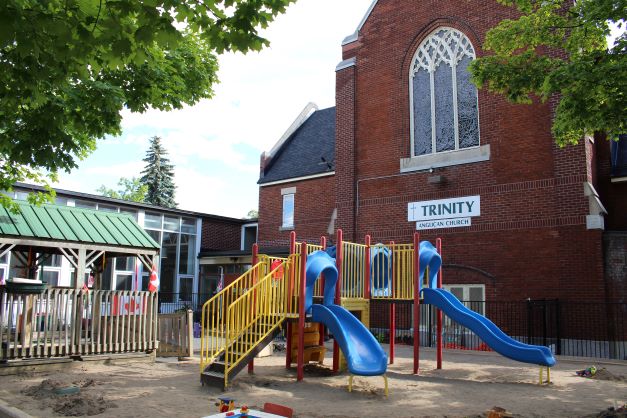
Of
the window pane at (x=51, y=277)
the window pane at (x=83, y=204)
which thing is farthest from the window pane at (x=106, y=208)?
the window pane at (x=51, y=277)

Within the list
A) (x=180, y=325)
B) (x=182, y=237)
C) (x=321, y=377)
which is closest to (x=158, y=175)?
(x=182, y=237)

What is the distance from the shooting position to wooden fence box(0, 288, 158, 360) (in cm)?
1072

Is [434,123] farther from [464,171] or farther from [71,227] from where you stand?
[71,227]

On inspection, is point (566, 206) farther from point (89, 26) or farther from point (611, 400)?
point (89, 26)

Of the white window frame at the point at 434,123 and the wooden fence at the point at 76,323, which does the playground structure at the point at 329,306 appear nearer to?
the wooden fence at the point at 76,323

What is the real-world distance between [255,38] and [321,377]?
733 cm

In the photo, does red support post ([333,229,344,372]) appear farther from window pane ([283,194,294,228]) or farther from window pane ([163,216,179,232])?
window pane ([163,216,179,232])

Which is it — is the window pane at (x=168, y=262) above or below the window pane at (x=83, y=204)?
below

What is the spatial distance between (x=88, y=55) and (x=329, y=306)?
6.49m

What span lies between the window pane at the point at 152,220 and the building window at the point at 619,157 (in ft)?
66.0

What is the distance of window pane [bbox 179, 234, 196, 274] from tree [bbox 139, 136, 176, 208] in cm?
2970

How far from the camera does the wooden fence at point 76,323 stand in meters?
10.7

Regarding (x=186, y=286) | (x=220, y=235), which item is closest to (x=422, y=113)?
(x=220, y=235)

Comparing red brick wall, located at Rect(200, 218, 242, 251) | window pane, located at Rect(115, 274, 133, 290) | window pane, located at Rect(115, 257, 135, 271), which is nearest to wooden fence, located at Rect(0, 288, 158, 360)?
window pane, located at Rect(115, 257, 135, 271)
